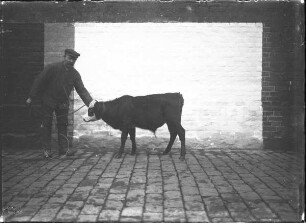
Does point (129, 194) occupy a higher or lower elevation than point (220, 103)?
lower

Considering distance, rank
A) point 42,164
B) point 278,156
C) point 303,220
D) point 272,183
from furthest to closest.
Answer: point 278,156
point 42,164
point 272,183
point 303,220

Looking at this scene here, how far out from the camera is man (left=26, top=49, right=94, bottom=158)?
20.7 feet

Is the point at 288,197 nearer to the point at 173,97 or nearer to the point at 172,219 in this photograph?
the point at 172,219

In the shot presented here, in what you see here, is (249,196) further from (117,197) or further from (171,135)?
(171,135)

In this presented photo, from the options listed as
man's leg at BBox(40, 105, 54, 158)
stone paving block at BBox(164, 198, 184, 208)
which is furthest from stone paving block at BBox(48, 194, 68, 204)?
man's leg at BBox(40, 105, 54, 158)

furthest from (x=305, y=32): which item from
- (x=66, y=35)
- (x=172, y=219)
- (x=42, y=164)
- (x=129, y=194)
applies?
(x=66, y=35)

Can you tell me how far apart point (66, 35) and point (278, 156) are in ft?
17.4

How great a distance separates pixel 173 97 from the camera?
655 centimetres

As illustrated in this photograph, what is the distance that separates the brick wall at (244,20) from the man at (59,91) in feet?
2.70

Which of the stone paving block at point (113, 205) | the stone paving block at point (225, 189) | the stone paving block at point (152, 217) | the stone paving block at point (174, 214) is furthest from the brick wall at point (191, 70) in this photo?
the stone paving block at point (152, 217)

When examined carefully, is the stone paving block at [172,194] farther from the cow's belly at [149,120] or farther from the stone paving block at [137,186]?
the cow's belly at [149,120]

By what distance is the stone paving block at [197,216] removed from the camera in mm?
3088

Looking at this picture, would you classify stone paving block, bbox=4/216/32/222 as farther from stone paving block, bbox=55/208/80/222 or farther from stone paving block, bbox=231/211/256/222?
stone paving block, bbox=231/211/256/222

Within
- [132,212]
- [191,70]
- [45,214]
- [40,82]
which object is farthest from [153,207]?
[191,70]
